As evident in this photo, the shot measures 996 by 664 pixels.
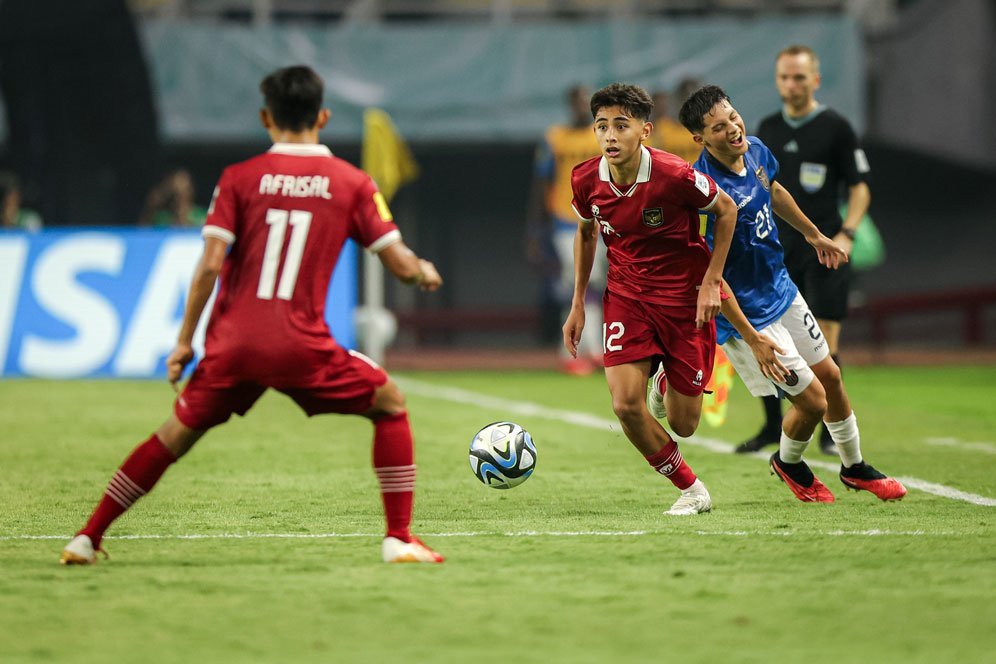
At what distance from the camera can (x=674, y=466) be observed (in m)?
6.67

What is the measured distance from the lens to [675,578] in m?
5.04

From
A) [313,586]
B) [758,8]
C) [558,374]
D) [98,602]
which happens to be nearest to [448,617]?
[313,586]

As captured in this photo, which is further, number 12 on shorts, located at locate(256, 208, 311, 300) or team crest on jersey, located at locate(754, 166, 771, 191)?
team crest on jersey, located at locate(754, 166, 771, 191)

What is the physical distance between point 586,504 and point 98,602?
275 cm

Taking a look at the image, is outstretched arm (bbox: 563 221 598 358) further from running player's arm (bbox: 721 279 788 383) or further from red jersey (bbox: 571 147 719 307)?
running player's arm (bbox: 721 279 788 383)

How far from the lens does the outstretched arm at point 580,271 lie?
22.5ft

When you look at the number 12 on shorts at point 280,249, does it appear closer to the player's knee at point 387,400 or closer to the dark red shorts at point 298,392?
the dark red shorts at point 298,392

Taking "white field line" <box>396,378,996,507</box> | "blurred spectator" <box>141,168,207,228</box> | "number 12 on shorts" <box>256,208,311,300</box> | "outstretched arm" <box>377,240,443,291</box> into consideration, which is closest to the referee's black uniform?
"white field line" <box>396,378,996,507</box>

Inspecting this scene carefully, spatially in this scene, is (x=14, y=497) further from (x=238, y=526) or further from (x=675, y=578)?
(x=675, y=578)

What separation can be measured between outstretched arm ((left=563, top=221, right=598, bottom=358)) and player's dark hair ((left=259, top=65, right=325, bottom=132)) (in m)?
1.87

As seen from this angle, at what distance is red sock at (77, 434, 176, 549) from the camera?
535 cm

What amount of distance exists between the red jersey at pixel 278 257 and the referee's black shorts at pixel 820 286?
4000mm

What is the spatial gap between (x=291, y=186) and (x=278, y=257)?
240 mm

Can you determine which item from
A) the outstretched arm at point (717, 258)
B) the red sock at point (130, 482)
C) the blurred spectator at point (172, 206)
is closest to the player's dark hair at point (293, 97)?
the red sock at point (130, 482)
